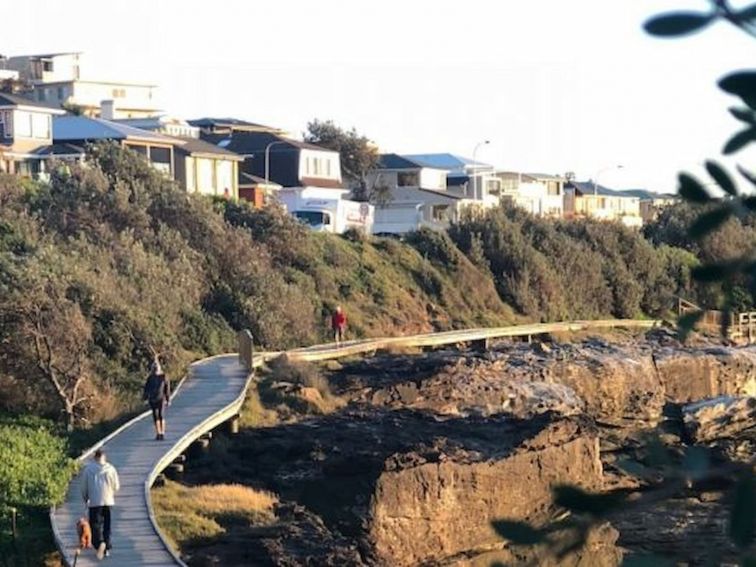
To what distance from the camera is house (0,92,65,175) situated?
5950 cm

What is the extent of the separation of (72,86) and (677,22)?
328 feet

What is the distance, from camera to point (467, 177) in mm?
90750

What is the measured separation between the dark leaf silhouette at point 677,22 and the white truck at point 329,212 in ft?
198

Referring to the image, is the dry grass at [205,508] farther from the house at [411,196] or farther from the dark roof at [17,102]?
the house at [411,196]

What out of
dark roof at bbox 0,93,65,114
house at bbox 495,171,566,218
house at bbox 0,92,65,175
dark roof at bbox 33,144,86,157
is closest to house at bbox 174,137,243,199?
dark roof at bbox 33,144,86,157

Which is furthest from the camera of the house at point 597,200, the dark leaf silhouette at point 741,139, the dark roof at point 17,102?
the house at point 597,200

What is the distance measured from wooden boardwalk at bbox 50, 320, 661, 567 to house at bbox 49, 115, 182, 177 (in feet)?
73.1

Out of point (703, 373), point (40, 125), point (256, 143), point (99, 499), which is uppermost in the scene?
point (40, 125)

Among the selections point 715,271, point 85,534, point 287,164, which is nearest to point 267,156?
point 287,164

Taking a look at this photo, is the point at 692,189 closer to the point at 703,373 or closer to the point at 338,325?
the point at 338,325

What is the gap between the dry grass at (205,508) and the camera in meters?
21.8

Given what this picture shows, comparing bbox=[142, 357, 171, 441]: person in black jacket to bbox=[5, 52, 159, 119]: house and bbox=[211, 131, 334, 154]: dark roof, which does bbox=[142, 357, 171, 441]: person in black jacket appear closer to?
bbox=[211, 131, 334, 154]: dark roof

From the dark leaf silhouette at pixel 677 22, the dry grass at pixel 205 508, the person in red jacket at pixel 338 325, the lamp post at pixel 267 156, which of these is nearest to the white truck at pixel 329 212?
the lamp post at pixel 267 156

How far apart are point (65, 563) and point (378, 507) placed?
34.2 feet
